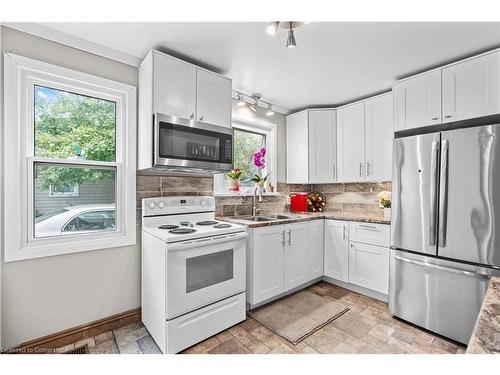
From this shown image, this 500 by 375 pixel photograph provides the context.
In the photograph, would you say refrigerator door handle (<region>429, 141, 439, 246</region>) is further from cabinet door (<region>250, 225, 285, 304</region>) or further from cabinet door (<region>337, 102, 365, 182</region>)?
cabinet door (<region>250, 225, 285, 304</region>)

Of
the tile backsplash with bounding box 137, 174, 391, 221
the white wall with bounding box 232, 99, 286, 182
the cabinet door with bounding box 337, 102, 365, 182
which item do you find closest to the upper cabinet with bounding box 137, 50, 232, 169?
the tile backsplash with bounding box 137, 174, 391, 221

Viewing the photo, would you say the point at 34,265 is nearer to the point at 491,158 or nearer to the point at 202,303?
the point at 202,303

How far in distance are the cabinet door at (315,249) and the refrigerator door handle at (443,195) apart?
4.11 ft

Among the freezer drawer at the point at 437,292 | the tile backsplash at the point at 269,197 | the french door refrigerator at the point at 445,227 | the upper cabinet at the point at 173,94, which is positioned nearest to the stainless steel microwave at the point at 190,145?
the upper cabinet at the point at 173,94

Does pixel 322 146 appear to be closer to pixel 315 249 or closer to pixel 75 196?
pixel 315 249

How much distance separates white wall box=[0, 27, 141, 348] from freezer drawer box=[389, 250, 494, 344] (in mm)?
2475

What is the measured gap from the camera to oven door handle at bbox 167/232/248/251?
1793 millimetres

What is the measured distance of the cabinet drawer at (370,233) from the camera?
102 inches

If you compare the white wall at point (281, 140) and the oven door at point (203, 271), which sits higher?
the white wall at point (281, 140)

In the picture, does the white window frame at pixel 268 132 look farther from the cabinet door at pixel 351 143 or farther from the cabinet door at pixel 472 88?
the cabinet door at pixel 472 88

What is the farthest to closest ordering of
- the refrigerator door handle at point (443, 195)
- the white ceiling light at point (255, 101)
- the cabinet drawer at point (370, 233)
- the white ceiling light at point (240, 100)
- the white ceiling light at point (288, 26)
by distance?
the white ceiling light at point (255, 101), the white ceiling light at point (240, 100), the cabinet drawer at point (370, 233), the refrigerator door handle at point (443, 195), the white ceiling light at point (288, 26)

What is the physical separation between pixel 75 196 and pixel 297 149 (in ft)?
9.00

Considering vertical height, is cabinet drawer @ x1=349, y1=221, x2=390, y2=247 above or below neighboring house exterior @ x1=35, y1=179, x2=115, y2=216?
below

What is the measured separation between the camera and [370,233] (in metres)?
2.72
